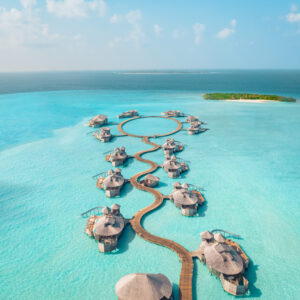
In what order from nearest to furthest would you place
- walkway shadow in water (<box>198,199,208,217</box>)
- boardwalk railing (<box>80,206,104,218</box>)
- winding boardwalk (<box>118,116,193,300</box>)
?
winding boardwalk (<box>118,116,193,300</box>)
boardwalk railing (<box>80,206,104,218</box>)
walkway shadow in water (<box>198,199,208,217</box>)

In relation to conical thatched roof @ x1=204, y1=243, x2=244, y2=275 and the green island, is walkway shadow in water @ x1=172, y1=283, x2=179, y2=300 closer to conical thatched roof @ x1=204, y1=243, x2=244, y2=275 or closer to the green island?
conical thatched roof @ x1=204, y1=243, x2=244, y2=275

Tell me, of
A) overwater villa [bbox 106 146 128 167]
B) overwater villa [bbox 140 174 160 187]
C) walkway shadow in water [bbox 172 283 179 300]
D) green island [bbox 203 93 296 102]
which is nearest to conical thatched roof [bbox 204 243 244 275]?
walkway shadow in water [bbox 172 283 179 300]

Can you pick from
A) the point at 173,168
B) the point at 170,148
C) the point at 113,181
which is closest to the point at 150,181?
the point at 173,168

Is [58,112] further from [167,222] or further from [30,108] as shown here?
[167,222]

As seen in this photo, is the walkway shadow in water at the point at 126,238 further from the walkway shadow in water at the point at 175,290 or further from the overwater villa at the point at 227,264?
the overwater villa at the point at 227,264

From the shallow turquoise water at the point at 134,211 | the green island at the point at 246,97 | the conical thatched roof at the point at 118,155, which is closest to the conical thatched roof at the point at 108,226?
the shallow turquoise water at the point at 134,211

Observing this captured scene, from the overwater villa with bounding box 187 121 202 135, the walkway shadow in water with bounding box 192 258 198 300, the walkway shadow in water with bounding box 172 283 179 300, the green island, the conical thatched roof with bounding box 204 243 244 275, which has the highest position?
the conical thatched roof with bounding box 204 243 244 275
